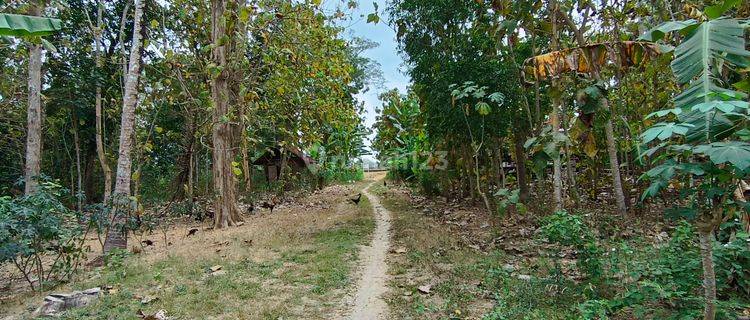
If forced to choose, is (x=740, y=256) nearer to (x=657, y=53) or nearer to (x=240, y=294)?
(x=657, y=53)

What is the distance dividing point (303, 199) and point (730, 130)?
14327 millimetres

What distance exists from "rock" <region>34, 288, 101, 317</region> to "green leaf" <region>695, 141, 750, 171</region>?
5.52m

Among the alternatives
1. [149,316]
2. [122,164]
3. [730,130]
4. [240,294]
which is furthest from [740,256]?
[122,164]

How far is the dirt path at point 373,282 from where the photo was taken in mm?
4083

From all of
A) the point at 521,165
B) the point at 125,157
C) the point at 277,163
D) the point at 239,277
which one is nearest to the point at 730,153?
the point at 239,277

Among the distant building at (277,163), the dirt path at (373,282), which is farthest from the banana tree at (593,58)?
the distant building at (277,163)

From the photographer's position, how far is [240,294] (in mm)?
4570

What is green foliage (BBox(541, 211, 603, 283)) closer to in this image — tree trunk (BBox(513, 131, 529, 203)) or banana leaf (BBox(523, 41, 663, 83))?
banana leaf (BBox(523, 41, 663, 83))

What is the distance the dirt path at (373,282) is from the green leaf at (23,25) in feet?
11.9

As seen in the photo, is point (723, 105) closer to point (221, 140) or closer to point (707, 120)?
point (707, 120)

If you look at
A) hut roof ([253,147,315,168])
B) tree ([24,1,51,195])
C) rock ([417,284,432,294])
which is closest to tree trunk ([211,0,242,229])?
tree ([24,1,51,195])

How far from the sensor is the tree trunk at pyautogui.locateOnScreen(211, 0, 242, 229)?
367 inches

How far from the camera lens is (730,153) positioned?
205cm

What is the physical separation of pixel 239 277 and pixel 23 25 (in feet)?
11.3
